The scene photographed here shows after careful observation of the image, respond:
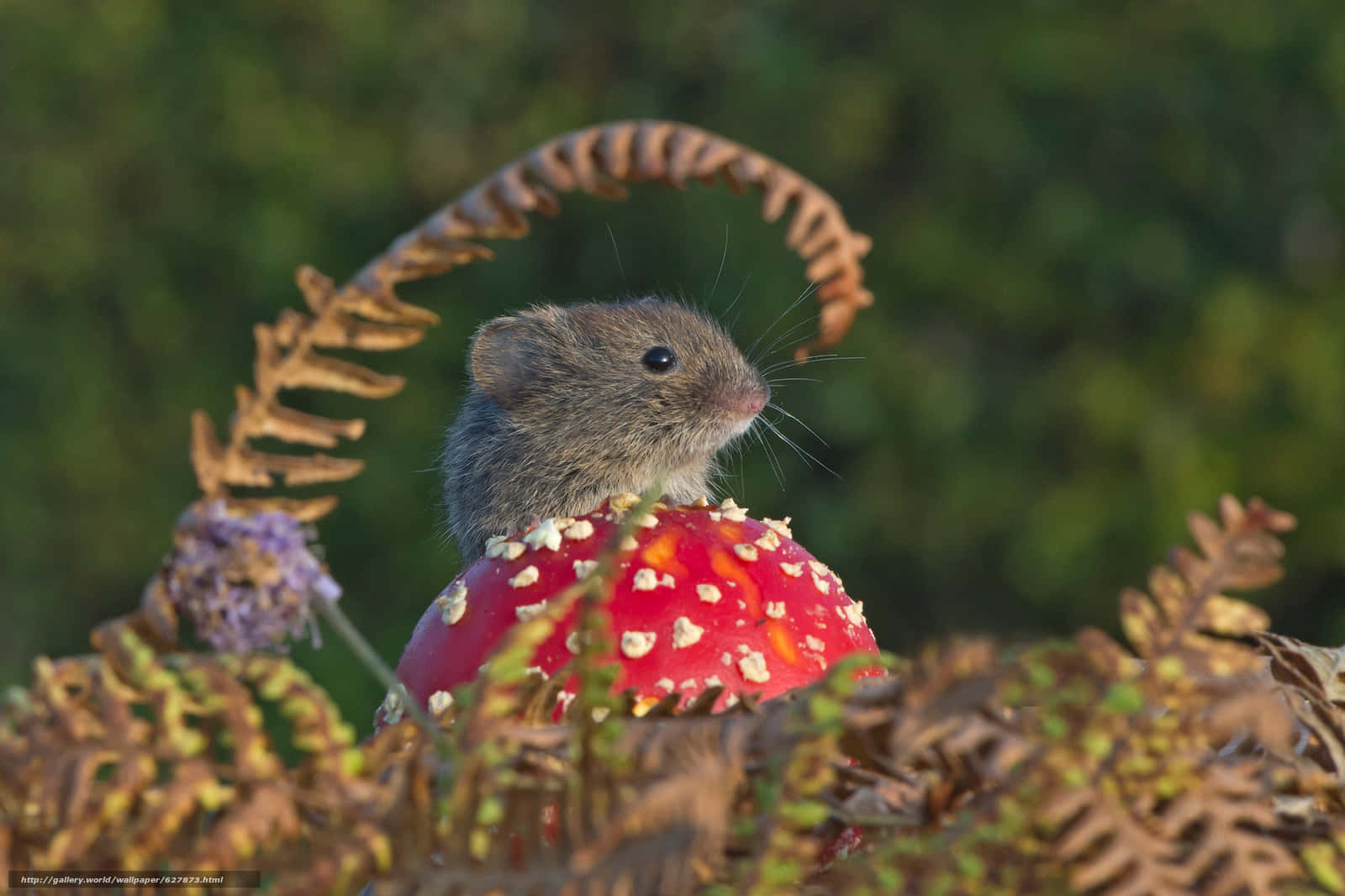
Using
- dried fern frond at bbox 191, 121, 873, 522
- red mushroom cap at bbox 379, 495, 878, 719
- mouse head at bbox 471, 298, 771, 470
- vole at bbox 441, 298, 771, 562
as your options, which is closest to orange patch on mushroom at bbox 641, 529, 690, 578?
red mushroom cap at bbox 379, 495, 878, 719

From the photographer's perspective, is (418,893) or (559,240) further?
(559,240)

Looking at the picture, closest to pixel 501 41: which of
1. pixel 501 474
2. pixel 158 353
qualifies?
pixel 158 353

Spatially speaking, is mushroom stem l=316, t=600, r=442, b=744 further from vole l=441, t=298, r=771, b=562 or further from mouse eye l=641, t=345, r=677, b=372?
mouse eye l=641, t=345, r=677, b=372

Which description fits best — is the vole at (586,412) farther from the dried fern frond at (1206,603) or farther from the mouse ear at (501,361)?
the dried fern frond at (1206,603)

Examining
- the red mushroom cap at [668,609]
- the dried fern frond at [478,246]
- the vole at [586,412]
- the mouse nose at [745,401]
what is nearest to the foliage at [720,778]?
the dried fern frond at [478,246]

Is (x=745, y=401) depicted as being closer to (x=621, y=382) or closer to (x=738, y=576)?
(x=621, y=382)

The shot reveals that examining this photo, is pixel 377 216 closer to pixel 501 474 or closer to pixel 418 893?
pixel 501 474
